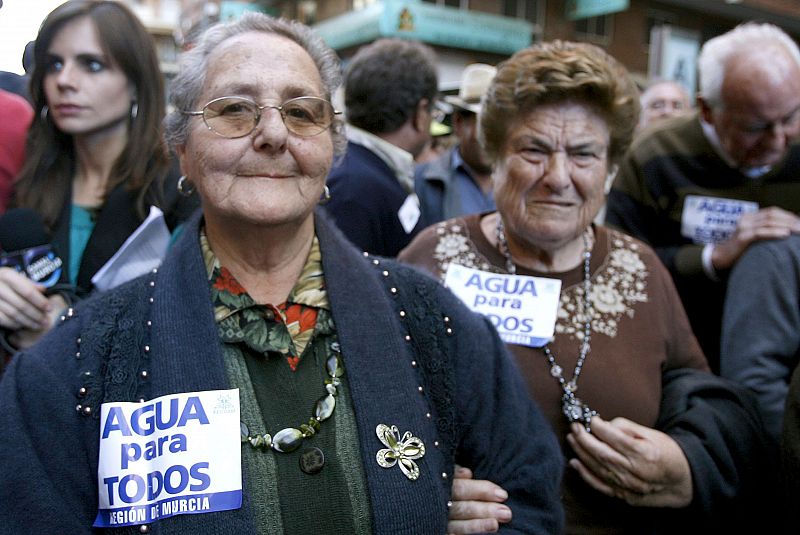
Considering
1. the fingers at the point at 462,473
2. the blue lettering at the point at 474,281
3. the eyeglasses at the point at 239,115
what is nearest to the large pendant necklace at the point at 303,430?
the fingers at the point at 462,473

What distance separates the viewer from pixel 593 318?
225cm

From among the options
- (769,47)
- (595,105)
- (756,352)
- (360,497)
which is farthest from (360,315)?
(769,47)

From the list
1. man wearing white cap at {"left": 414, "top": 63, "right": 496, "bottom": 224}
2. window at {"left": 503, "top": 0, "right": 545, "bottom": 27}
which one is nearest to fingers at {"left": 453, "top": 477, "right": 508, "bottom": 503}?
man wearing white cap at {"left": 414, "top": 63, "right": 496, "bottom": 224}

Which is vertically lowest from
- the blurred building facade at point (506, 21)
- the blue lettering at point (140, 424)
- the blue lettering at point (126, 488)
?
the blue lettering at point (126, 488)

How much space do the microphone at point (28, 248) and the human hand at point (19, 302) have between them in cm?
9

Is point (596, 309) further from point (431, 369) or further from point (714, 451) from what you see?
point (431, 369)

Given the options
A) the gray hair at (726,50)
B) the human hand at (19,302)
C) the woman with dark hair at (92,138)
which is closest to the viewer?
the human hand at (19,302)

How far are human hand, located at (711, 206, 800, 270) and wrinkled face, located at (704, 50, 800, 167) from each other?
248mm

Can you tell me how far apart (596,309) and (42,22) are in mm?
2047

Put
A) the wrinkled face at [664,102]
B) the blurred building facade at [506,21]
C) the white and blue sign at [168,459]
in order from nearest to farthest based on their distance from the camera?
the white and blue sign at [168,459] < the wrinkled face at [664,102] < the blurred building facade at [506,21]

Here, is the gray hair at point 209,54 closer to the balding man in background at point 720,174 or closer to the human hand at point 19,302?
the human hand at point 19,302

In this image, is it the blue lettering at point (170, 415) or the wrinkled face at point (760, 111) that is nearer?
the blue lettering at point (170, 415)

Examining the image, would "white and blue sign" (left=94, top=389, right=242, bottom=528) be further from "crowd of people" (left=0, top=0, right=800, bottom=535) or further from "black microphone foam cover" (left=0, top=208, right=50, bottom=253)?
"black microphone foam cover" (left=0, top=208, right=50, bottom=253)

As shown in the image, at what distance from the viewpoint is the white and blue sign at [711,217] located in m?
2.82
